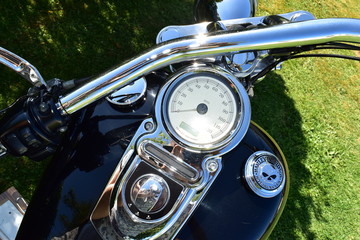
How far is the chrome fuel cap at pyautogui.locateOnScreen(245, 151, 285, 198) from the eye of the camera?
1.27 meters

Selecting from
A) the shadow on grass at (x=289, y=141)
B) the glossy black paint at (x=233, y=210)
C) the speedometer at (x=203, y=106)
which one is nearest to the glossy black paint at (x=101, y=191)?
the glossy black paint at (x=233, y=210)

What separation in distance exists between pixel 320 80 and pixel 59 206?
377 centimetres

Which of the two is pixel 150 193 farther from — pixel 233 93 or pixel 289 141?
pixel 289 141

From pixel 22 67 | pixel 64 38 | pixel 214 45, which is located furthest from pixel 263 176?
pixel 64 38

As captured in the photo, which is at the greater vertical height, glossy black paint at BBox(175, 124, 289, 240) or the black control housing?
the black control housing

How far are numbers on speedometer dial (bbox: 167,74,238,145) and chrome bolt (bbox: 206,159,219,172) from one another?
84 millimetres

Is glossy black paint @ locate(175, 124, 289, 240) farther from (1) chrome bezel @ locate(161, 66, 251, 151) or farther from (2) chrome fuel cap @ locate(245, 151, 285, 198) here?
(1) chrome bezel @ locate(161, 66, 251, 151)

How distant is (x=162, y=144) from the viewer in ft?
3.76

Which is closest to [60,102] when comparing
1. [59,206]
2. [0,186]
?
[59,206]

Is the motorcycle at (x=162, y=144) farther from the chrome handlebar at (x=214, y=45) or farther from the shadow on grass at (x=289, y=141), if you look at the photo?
the shadow on grass at (x=289, y=141)

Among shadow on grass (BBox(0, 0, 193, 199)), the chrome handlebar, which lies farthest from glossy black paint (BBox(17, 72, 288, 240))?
shadow on grass (BBox(0, 0, 193, 199))

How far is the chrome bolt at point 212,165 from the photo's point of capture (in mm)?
1151

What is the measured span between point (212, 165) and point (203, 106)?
8.6 inches

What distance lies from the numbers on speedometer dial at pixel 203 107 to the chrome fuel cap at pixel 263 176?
0.73ft
